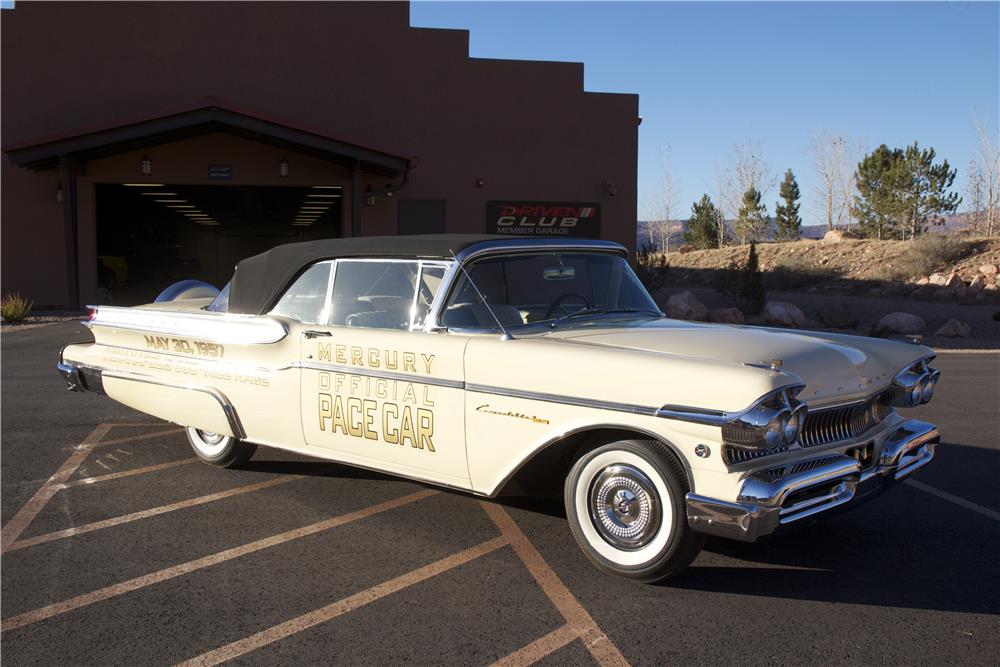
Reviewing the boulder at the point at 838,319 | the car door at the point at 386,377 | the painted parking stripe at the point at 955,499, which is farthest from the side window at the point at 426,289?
the boulder at the point at 838,319

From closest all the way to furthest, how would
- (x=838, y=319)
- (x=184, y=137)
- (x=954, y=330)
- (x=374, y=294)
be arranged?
(x=374, y=294) → (x=954, y=330) → (x=838, y=319) → (x=184, y=137)

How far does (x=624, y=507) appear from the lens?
405cm

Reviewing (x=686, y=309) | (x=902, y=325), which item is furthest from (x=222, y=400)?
(x=902, y=325)

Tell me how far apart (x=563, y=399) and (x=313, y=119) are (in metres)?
18.7

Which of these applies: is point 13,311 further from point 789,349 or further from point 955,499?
point 955,499

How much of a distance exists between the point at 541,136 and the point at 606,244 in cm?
1667

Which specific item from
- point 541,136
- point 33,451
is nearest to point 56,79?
point 541,136

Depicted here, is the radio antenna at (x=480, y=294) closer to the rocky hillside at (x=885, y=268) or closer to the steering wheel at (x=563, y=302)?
the steering wheel at (x=563, y=302)

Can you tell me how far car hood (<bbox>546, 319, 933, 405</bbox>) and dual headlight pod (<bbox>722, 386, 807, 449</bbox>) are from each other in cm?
13

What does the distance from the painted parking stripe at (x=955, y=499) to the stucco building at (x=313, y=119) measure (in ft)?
Answer: 49.4

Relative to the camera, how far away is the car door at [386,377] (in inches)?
181

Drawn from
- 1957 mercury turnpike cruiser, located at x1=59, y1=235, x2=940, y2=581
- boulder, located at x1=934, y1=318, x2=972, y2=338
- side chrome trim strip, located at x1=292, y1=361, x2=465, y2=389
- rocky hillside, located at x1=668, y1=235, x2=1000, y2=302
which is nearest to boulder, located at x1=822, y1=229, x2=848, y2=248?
rocky hillside, located at x1=668, y1=235, x2=1000, y2=302

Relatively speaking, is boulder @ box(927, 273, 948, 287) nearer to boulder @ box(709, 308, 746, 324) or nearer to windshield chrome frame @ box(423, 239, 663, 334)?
boulder @ box(709, 308, 746, 324)

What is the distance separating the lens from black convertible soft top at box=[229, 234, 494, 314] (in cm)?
502
